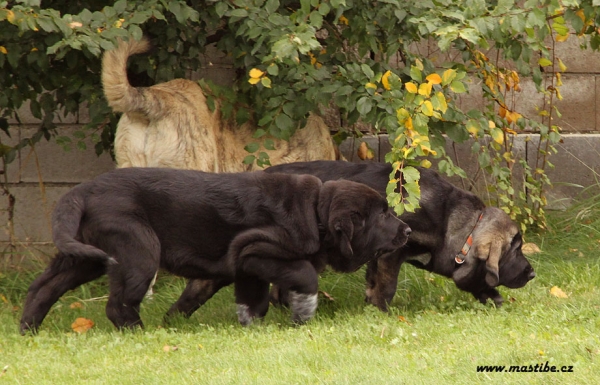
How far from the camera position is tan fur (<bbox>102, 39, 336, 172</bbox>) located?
21.0 feet

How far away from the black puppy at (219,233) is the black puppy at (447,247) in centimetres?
43

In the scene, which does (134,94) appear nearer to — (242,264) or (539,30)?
(242,264)

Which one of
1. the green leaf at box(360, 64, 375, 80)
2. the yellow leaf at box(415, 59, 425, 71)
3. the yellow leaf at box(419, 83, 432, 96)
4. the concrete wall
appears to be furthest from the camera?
the concrete wall

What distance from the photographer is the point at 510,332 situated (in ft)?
17.0

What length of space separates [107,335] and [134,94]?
1.89 m

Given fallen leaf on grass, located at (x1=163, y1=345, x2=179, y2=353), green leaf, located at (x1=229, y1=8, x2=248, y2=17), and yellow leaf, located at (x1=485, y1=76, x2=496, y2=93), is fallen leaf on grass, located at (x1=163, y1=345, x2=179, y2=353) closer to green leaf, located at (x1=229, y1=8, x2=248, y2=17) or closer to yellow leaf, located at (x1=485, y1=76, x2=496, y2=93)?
green leaf, located at (x1=229, y1=8, x2=248, y2=17)

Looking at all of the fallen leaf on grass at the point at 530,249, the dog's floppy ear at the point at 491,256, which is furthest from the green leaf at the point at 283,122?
the fallen leaf on grass at the point at 530,249

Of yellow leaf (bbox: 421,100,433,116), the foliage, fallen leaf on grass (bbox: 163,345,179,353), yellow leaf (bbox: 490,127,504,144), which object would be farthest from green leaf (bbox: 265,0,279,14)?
fallen leaf on grass (bbox: 163,345,179,353)

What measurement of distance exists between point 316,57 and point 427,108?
5.07 ft

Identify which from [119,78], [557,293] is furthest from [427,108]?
[119,78]

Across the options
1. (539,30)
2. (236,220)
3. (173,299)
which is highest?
(539,30)

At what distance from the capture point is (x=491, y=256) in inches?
243

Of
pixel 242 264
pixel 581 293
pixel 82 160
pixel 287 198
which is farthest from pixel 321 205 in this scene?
pixel 82 160

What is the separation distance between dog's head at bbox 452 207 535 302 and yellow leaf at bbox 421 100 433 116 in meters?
1.18
